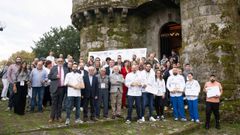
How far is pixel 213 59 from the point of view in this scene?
11.1 meters

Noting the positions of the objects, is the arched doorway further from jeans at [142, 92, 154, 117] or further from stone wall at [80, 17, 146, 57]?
jeans at [142, 92, 154, 117]

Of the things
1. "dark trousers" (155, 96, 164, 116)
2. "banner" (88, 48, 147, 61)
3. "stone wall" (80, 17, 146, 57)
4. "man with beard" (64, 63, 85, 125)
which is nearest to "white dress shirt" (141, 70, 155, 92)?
"dark trousers" (155, 96, 164, 116)

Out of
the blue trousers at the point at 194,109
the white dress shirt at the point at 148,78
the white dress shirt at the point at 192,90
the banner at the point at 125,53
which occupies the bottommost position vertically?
the blue trousers at the point at 194,109

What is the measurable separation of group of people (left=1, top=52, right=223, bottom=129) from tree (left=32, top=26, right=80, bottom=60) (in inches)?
1068

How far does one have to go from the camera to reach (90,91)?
29.7 feet

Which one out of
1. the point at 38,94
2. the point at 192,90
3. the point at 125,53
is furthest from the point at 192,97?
the point at 38,94

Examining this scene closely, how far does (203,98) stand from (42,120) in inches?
205

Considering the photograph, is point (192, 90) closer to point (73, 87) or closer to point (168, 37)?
point (73, 87)

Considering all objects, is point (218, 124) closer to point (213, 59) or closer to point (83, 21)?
point (213, 59)

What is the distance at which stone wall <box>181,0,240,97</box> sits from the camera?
1089 centimetres

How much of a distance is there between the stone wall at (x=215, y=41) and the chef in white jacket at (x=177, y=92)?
1695mm

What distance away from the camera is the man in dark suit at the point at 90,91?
29.4 ft

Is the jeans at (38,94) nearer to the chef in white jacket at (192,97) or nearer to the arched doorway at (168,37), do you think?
the chef in white jacket at (192,97)

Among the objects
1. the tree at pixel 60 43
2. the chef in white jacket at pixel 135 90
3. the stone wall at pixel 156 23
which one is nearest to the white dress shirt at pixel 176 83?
the chef in white jacket at pixel 135 90
